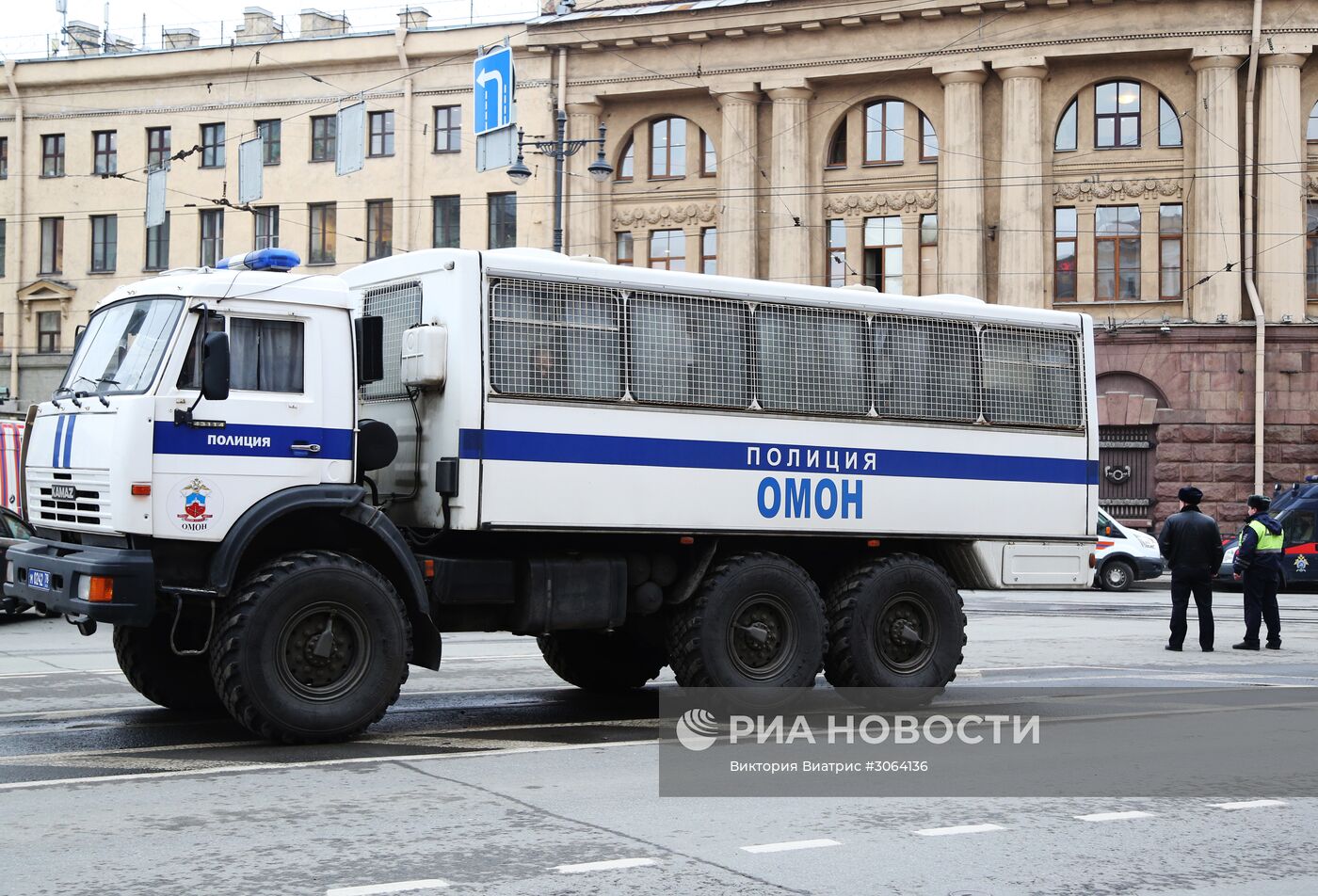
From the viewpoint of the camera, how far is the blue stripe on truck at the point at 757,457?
1046 cm

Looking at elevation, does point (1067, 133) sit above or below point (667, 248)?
above

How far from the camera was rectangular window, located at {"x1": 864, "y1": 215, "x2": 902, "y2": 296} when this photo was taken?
4231cm

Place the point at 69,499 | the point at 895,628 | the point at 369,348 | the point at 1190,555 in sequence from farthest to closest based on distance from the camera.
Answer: the point at 1190,555
the point at 895,628
the point at 369,348
the point at 69,499

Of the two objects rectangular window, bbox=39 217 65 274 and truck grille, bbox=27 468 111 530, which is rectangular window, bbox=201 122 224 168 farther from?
truck grille, bbox=27 468 111 530

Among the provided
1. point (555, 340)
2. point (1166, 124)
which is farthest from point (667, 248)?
point (555, 340)

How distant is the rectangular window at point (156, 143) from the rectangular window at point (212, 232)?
2.32 metres

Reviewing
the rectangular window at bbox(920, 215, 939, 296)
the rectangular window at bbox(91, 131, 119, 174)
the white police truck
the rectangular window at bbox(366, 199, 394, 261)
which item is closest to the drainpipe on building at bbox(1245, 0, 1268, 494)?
the rectangular window at bbox(920, 215, 939, 296)

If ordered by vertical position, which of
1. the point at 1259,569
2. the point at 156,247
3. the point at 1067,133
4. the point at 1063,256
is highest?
the point at 1067,133

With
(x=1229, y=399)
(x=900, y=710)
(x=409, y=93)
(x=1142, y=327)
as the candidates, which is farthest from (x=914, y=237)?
(x=900, y=710)

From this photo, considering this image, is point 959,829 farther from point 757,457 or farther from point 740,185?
point 740,185

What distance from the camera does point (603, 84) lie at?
44062 mm

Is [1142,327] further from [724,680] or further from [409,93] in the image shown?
[724,680]

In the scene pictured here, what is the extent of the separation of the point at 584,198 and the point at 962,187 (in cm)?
1027

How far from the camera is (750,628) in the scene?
11.4 m
